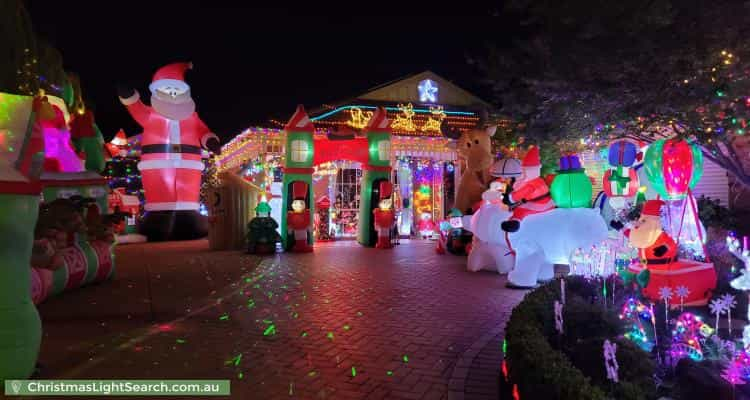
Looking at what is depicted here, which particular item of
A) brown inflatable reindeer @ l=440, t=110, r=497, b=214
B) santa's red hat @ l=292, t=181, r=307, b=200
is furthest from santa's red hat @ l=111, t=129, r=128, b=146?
brown inflatable reindeer @ l=440, t=110, r=497, b=214

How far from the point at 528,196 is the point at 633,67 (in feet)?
8.34

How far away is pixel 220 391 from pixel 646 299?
4906 mm

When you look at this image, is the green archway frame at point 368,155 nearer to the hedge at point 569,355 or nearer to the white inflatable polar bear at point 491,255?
the white inflatable polar bear at point 491,255

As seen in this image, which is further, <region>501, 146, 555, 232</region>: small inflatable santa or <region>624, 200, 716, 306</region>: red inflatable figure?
<region>501, 146, 555, 232</region>: small inflatable santa

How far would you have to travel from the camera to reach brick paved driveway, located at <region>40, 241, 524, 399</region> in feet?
14.1

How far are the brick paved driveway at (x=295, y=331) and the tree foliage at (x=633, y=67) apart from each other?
367cm

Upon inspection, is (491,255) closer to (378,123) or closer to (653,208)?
(653,208)

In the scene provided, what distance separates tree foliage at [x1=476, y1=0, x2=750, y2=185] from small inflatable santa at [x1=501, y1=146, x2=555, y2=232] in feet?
4.65

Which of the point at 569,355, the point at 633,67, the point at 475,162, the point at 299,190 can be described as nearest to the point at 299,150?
the point at 299,190

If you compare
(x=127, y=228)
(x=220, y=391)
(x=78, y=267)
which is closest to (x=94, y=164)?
(x=78, y=267)

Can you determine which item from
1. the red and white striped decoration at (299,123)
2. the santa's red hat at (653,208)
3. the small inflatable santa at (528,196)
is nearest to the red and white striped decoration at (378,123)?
the red and white striped decoration at (299,123)

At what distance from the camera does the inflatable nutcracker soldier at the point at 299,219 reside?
14.4 metres

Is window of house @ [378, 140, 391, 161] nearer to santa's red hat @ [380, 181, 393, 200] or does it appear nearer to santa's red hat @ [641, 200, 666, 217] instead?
santa's red hat @ [380, 181, 393, 200]

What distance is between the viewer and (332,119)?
61.8 ft
